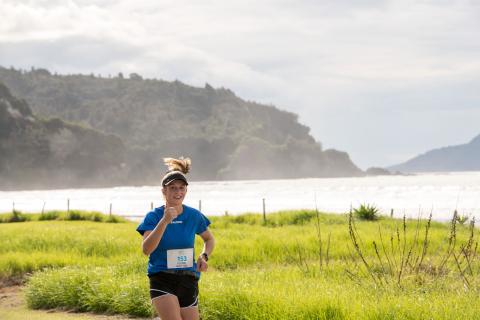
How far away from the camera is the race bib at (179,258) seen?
605cm

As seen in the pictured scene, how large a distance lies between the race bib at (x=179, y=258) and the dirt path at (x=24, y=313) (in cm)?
547

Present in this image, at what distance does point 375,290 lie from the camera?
1017 cm

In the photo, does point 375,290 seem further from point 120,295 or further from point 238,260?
point 238,260

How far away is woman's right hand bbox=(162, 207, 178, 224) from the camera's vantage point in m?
5.72

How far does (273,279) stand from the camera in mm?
12125

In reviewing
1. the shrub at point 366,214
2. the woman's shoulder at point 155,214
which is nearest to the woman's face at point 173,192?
the woman's shoulder at point 155,214

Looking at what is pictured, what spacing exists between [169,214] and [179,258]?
572 millimetres

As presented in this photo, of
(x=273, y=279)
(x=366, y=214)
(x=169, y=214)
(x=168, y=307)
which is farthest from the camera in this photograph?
(x=366, y=214)

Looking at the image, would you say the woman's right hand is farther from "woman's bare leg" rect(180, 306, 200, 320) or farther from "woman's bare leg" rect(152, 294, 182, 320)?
"woman's bare leg" rect(180, 306, 200, 320)

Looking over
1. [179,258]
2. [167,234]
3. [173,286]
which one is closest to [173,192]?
[167,234]

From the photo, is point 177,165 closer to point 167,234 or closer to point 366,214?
point 167,234

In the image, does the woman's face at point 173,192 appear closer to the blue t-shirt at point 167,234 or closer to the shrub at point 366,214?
the blue t-shirt at point 167,234

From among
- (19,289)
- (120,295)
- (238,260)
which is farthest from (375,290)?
(19,289)

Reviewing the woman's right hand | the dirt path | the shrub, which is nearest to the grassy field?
the dirt path
